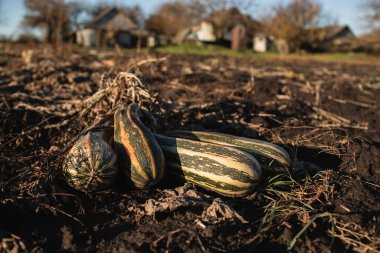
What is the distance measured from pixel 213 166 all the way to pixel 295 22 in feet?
154

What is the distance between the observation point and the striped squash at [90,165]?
2.52 meters

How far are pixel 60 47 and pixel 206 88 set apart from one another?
8622mm

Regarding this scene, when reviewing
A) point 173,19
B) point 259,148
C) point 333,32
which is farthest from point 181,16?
point 259,148

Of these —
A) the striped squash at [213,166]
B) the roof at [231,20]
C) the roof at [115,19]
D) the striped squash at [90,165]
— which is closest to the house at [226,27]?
the roof at [231,20]

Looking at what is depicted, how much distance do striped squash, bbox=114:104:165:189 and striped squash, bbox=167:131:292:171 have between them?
0.53 m

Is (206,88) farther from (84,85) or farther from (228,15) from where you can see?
(228,15)

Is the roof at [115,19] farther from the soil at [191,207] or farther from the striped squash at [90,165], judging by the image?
the striped squash at [90,165]

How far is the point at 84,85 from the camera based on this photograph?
6.21m

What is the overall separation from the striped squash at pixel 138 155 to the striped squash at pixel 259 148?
0.53 metres

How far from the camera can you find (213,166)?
274 centimetres

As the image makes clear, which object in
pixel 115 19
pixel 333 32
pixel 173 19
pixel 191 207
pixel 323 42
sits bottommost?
pixel 191 207

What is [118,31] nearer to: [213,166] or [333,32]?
[333,32]

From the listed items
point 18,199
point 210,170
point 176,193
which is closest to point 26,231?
point 18,199

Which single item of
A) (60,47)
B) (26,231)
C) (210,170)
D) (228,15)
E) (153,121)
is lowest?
(26,231)
